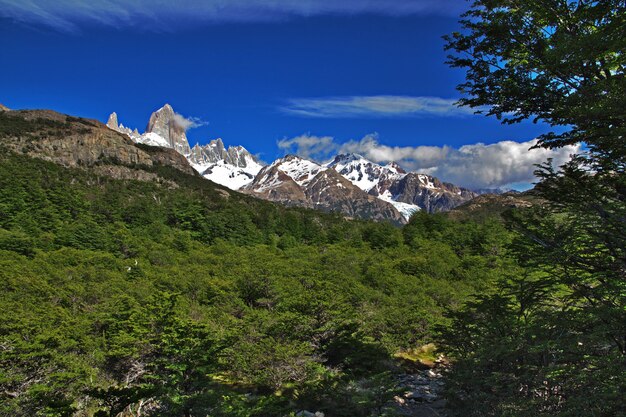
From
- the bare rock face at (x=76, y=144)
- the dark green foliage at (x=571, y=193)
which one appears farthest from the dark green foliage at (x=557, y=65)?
the bare rock face at (x=76, y=144)

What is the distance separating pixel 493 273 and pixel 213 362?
35.7 meters

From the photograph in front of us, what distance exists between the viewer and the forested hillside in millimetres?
13828

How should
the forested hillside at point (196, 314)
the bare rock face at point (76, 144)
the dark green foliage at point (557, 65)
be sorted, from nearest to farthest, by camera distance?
the dark green foliage at point (557, 65) < the forested hillside at point (196, 314) < the bare rock face at point (76, 144)

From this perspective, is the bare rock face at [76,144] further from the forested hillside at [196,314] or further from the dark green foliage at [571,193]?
the dark green foliage at [571,193]

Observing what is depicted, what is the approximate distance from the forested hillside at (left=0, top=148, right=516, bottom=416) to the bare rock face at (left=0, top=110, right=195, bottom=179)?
36.1 metres

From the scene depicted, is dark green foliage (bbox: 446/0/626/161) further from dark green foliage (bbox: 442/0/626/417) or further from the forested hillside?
the forested hillside

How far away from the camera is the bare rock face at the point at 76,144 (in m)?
97.5

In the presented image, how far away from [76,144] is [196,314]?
99559 millimetres

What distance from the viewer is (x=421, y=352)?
1131 inches

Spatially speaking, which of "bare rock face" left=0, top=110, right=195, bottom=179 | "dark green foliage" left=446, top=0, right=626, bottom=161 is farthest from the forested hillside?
"bare rock face" left=0, top=110, right=195, bottom=179

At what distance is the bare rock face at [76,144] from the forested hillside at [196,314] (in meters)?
36.1

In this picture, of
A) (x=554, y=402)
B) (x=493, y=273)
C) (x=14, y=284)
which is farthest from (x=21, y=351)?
(x=493, y=273)

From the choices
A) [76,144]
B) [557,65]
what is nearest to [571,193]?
[557,65]

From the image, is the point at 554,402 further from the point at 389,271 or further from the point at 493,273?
the point at 493,273
